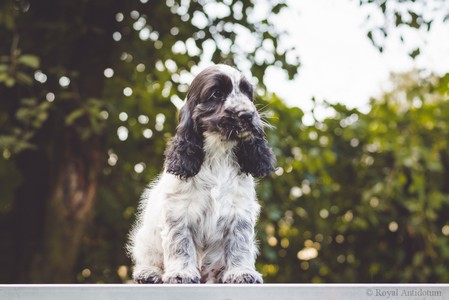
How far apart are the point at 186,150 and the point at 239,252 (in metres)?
0.49

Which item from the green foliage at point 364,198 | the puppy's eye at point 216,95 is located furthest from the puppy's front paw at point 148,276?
the green foliage at point 364,198

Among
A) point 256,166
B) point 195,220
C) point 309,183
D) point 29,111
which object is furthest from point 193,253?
point 309,183

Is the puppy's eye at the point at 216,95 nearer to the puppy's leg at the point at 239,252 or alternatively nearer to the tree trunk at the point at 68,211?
the puppy's leg at the point at 239,252

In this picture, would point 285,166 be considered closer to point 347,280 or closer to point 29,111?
point 347,280

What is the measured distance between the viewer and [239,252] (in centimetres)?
279

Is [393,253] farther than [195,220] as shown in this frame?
Yes

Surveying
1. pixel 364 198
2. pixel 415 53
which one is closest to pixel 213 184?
pixel 415 53

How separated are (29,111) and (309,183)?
2.84 m

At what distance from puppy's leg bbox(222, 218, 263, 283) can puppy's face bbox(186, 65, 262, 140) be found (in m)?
0.39

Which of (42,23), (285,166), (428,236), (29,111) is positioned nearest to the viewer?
(29,111)

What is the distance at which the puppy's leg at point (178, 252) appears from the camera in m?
2.67

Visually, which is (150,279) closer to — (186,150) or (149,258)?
(149,258)

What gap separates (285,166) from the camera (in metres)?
6.08

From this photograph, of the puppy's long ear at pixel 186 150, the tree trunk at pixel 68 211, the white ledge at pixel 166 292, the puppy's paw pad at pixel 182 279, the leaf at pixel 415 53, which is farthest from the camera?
the tree trunk at pixel 68 211
